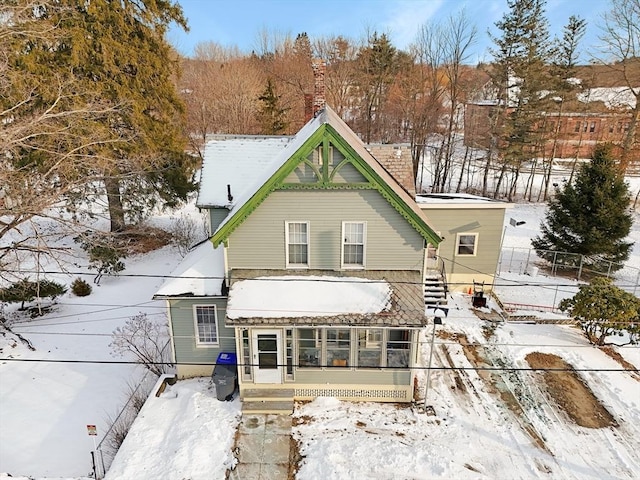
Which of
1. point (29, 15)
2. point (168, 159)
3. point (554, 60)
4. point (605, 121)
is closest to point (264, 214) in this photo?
point (29, 15)

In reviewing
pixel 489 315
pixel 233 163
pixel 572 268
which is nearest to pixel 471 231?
pixel 489 315

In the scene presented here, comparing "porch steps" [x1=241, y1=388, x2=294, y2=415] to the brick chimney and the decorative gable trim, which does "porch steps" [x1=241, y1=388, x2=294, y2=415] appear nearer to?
the decorative gable trim

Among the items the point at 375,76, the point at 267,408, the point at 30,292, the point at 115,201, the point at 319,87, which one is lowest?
the point at 267,408

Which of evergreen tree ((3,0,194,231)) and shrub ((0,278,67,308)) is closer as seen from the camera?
shrub ((0,278,67,308))

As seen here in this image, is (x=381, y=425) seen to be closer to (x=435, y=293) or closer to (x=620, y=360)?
(x=435, y=293)

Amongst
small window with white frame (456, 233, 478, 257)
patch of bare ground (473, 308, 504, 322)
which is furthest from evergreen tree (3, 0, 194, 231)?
patch of bare ground (473, 308, 504, 322)

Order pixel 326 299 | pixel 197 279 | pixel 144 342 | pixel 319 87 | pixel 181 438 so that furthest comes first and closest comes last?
pixel 144 342 → pixel 319 87 → pixel 197 279 → pixel 326 299 → pixel 181 438

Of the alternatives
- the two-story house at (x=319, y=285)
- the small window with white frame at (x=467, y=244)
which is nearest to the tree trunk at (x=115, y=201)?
the two-story house at (x=319, y=285)
